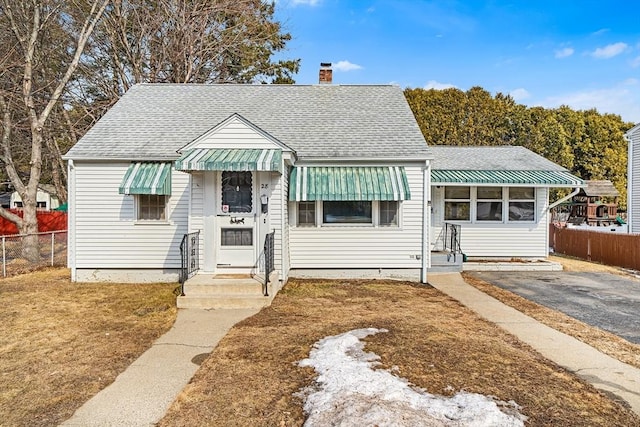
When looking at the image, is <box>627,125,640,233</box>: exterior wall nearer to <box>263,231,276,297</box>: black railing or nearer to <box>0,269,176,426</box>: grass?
<box>263,231,276,297</box>: black railing

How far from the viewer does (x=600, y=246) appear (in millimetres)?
14844

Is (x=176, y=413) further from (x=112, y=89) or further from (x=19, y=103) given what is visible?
(x=112, y=89)

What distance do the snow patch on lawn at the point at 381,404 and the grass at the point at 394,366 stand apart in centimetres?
16

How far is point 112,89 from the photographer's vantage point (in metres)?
21.8

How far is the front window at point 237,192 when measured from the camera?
8922 millimetres

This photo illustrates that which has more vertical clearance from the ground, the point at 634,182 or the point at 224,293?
the point at 634,182

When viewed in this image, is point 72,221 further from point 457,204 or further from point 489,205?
point 489,205

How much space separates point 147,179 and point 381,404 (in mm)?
8078

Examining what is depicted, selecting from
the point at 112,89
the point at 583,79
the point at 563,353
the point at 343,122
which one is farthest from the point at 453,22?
the point at 112,89

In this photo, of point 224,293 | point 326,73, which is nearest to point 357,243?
point 224,293

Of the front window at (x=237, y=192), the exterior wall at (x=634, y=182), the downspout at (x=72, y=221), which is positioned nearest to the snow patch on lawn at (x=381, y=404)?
the front window at (x=237, y=192)

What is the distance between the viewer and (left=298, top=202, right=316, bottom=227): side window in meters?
10.4

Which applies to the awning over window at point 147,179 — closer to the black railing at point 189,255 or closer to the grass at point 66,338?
the black railing at point 189,255

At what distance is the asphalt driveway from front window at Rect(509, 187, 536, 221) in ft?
6.82
